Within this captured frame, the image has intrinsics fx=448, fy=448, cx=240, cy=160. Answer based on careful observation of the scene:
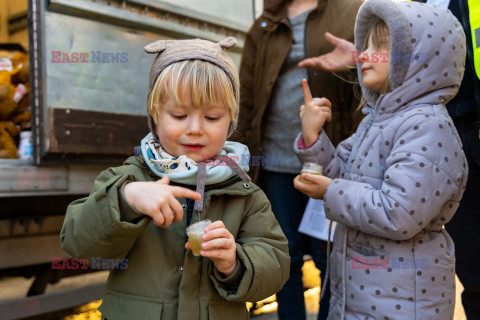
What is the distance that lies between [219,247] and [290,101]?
1264 mm

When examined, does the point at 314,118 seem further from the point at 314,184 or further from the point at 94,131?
the point at 94,131

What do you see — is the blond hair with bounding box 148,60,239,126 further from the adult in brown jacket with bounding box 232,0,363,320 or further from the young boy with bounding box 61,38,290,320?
the adult in brown jacket with bounding box 232,0,363,320

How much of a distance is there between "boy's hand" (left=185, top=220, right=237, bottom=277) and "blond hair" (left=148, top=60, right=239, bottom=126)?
1.28 feet

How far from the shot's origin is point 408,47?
1539 mm

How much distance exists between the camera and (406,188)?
4.55 feet

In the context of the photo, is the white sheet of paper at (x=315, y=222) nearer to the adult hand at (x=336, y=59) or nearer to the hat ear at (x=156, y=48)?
the adult hand at (x=336, y=59)

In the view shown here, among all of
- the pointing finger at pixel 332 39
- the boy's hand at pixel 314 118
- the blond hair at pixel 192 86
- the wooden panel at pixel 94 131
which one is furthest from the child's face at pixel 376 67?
the wooden panel at pixel 94 131

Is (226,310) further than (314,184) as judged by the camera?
No

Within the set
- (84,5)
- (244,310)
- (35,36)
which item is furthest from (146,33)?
(244,310)

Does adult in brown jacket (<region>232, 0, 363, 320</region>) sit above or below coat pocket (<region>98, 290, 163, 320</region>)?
above

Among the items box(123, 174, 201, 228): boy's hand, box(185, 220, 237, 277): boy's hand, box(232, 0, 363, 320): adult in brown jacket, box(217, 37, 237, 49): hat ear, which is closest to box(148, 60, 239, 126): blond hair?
box(217, 37, 237, 49): hat ear

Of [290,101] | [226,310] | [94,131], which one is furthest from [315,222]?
[94,131]

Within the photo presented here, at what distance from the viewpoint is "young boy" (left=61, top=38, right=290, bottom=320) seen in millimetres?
1145

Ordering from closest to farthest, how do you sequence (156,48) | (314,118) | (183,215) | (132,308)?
(132,308)
(183,215)
(156,48)
(314,118)
